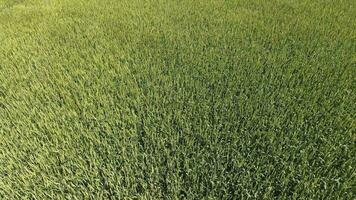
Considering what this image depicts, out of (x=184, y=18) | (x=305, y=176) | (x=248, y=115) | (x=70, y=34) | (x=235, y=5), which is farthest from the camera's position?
(x=235, y=5)

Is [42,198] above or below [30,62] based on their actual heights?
below

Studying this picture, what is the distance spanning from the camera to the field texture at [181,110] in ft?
5.71

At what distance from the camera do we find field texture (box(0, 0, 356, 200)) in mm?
1739

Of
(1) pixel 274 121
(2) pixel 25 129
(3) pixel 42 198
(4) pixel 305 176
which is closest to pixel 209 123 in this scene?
(1) pixel 274 121

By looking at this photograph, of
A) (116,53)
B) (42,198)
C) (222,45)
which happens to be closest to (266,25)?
(222,45)

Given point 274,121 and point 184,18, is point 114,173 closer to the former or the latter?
point 274,121

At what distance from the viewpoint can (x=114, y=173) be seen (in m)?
1.77

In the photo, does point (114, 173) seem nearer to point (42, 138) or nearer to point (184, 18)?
point (42, 138)

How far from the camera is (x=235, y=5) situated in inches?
193

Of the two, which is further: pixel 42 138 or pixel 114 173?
pixel 42 138

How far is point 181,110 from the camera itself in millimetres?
2303

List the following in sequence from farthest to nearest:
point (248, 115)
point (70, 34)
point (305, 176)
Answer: point (70, 34)
point (248, 115)
point (305, 176)

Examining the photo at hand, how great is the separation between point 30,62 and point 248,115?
8.43 ft

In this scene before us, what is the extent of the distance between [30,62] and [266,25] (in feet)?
10.4
